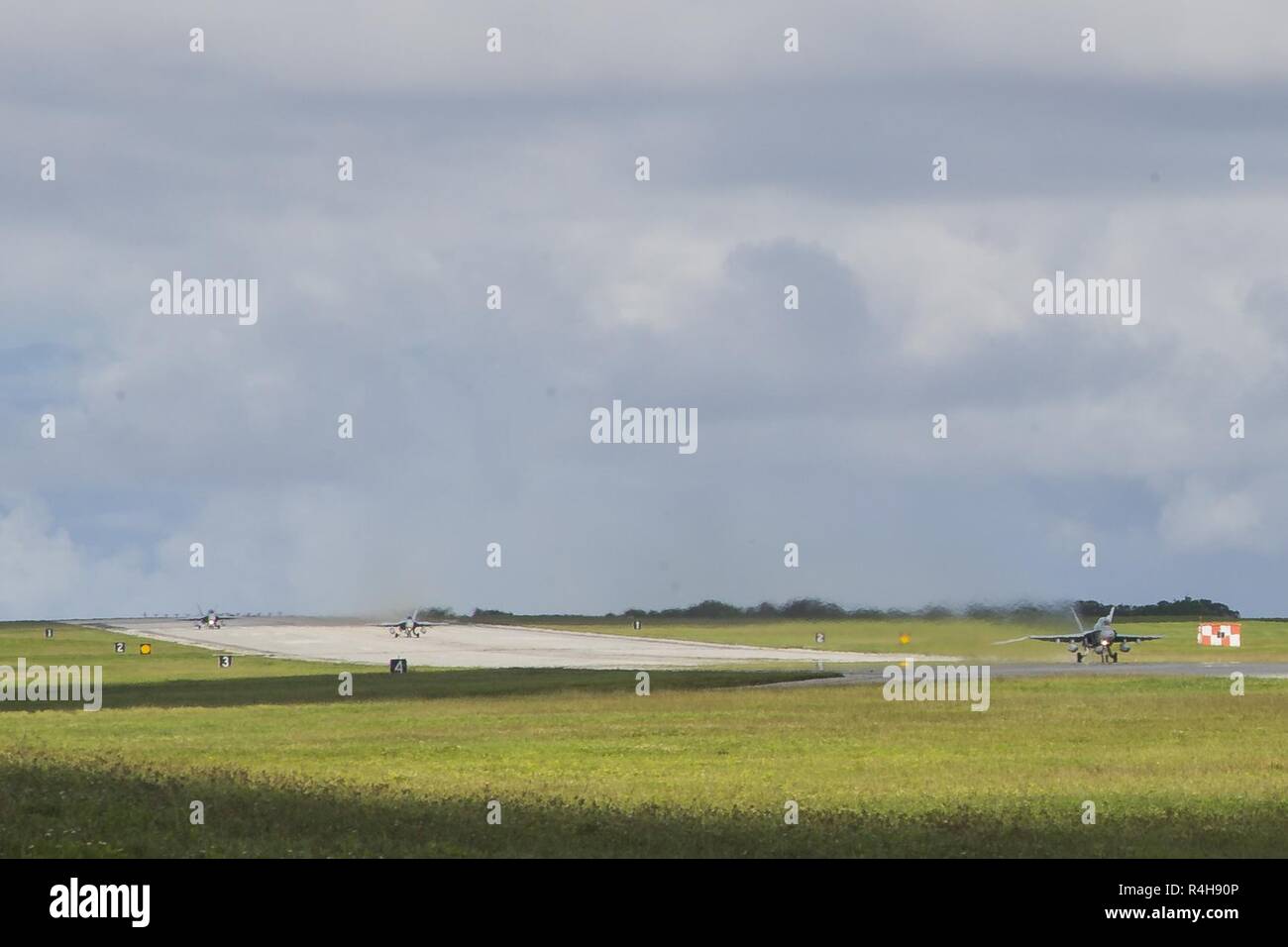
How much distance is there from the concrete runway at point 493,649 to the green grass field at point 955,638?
2213mm

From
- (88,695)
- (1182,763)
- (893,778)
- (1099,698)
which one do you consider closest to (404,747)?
(893,778)

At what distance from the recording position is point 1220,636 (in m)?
154

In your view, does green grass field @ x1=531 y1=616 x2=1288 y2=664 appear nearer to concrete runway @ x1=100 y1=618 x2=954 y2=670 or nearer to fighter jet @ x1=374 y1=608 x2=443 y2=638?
concrete runway @ x1=100 y1=618 x2=954 y2=670

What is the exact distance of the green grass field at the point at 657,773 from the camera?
86.8 ft

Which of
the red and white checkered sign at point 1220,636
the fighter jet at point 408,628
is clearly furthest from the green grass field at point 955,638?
the fighter jet at point 408,628

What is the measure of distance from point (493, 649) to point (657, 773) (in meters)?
102

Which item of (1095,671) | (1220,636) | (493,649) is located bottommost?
(1220,636)

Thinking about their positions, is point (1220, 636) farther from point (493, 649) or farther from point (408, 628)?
point (408, 628)

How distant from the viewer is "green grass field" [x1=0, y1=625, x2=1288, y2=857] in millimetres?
26453

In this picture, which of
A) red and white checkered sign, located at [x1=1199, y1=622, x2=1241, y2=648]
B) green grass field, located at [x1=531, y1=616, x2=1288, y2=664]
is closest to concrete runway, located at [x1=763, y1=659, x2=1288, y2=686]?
green grass field, located at [x1=531, y1=616, x2=1288, y2=664]

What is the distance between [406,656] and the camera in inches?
4990

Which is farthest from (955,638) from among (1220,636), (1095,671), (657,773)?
(1220,636)
